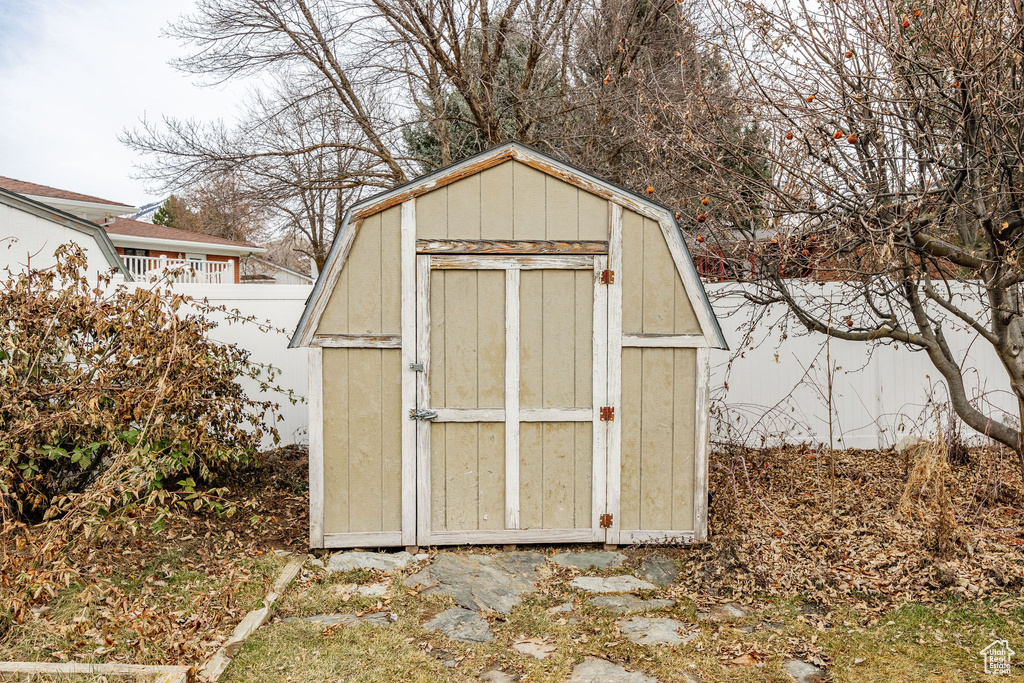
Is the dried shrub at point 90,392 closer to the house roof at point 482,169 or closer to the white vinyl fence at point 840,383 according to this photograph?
the house roof at point 482,169

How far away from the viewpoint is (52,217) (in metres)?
7.91

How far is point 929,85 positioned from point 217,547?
574 cm

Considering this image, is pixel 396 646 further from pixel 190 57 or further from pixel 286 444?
pixel 190 57

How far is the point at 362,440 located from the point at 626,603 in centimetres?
204

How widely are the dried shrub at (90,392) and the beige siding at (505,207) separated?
216cm

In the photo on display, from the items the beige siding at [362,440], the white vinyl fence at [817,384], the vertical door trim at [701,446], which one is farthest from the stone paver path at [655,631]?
the white vinyl fence at [817,384]

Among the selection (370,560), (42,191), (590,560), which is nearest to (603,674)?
(590,560)

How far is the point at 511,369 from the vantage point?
181 inches

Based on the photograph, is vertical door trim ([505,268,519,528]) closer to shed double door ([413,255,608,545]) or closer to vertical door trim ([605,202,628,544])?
shed double door ([413,255,608,545])

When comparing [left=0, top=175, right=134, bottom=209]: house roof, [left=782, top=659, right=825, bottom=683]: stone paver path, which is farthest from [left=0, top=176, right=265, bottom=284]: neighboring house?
[left=782, top=659, right=825, bottom=683]: stone paver path

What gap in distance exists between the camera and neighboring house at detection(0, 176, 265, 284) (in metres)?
13.1

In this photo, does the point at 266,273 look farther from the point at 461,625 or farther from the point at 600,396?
the point at 461,625

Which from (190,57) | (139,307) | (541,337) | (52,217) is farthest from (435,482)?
(190,57)

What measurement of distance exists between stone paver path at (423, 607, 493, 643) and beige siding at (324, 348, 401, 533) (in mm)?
999
